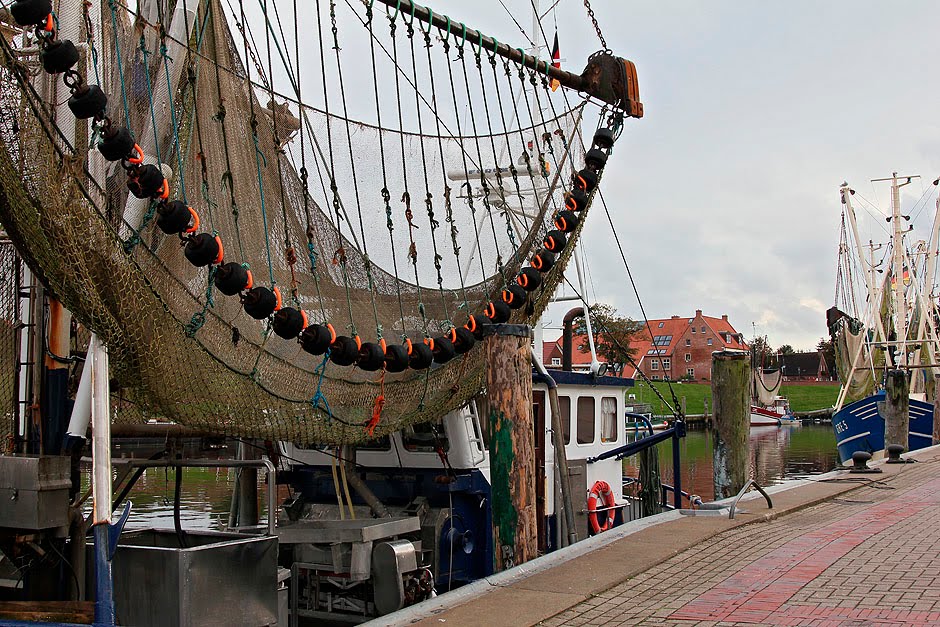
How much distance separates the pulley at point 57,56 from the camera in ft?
16.1

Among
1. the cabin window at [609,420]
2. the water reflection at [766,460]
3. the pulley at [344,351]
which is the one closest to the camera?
the pulley at [344,351]

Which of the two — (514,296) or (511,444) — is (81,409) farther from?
(514,296)

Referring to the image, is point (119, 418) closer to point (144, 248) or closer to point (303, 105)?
point (144, 248)

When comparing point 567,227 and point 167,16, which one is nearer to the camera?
point 167,16

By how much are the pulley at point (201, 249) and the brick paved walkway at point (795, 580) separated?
A: 3.01 m

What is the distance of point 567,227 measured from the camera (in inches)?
375

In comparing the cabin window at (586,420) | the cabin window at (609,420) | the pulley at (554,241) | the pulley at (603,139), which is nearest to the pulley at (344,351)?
the pulley at (554,241)

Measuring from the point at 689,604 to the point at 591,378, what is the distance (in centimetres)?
578

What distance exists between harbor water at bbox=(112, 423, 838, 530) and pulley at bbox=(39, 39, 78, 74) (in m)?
7.04

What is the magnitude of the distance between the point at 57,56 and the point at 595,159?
6010mm

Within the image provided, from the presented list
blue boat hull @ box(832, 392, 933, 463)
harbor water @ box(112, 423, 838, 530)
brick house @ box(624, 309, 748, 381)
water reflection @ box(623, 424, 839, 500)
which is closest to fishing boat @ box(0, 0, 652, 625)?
harbor water @ box(112, 423, 838, 530)

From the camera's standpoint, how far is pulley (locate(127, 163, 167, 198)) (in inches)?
212

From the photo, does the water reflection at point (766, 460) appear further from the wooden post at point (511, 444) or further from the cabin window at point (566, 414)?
the wooden post at point (511, 444)

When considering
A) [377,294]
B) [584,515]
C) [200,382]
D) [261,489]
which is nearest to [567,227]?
[377,294]
